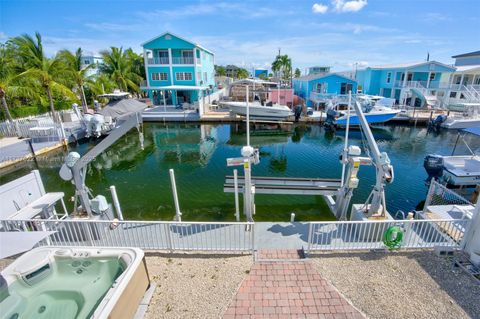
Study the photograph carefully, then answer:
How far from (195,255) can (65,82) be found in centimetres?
2136

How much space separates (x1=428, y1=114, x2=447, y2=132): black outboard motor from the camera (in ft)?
71.7

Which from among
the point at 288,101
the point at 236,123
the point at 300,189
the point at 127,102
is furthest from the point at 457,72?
the point at 127,102

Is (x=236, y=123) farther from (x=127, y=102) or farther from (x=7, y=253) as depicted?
(x=7, y=253)

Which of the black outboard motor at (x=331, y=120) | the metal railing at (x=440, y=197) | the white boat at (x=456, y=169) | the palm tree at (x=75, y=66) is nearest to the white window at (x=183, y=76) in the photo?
the palm tree at (x=75, y=66)

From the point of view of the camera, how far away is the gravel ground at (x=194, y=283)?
13.7 feet

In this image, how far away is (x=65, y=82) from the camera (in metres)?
19.8

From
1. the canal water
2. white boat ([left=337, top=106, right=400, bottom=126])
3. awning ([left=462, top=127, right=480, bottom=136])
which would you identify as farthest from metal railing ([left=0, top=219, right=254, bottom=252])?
white boat ([left=337, top=106, right=400, bottom=126])

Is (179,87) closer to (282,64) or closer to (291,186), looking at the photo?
(291,186)

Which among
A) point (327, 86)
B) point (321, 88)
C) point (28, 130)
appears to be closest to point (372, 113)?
point (327, 86)

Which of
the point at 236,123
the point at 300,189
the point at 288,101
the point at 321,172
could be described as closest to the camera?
the point at 300,189

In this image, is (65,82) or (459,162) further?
(65,82)

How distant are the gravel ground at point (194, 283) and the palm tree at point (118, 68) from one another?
2853cm

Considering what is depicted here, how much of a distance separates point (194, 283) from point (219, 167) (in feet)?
29.2

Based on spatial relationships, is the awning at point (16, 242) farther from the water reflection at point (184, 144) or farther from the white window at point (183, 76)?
the white window at point (183, 76)
